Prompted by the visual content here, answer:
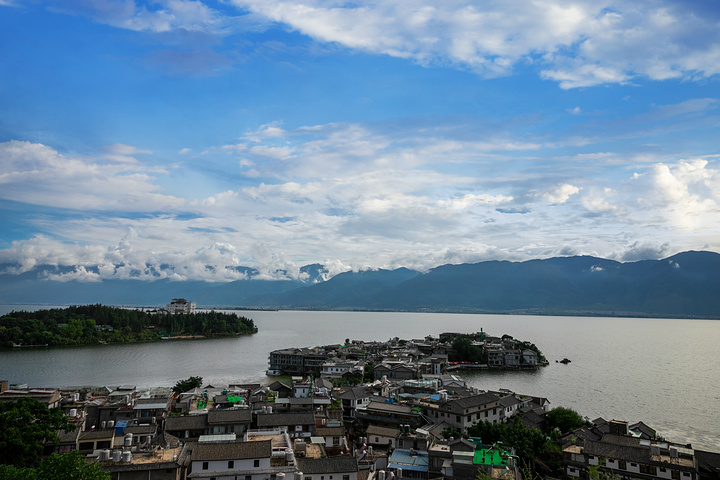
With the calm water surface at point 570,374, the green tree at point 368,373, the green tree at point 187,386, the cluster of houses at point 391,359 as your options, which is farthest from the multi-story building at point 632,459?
the green tree at point 368,373

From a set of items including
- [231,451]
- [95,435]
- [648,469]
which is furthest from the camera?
[95,435]

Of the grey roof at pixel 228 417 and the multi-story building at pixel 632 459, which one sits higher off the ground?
the grey roof at pixel 228 417

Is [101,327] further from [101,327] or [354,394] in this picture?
[354,394]

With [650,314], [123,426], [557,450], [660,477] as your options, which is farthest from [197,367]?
[650,314]

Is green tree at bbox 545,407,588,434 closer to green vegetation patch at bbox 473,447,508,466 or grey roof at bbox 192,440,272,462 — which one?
green vegetation patch at bbox 473,447,508,466

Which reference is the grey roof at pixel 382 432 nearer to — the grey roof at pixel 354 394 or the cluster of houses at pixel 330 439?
the cluster of houses at pixel 330 439

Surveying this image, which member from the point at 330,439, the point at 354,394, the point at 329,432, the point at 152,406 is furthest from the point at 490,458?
the point at 152,406

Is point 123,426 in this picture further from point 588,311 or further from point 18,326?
point 588,311
